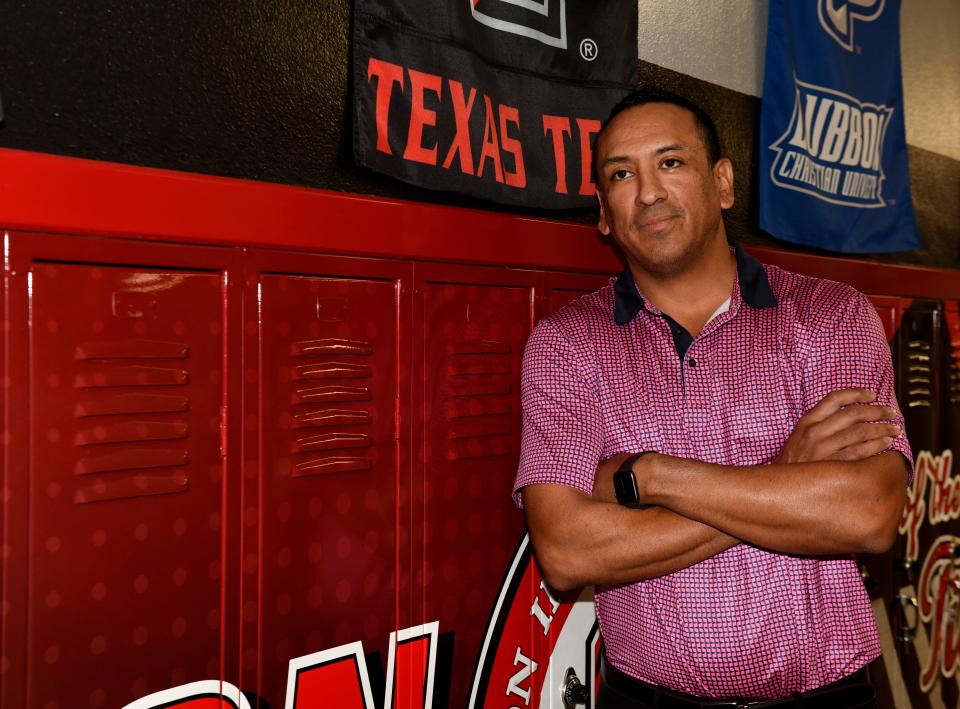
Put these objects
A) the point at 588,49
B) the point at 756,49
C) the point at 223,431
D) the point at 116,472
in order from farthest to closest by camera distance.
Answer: the point at 756,49 < the point at 588,49 < the point at 223,431 < the point at 116,472

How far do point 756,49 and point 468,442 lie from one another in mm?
1871

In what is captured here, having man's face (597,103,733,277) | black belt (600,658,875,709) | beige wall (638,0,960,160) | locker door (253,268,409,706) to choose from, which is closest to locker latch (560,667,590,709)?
black belt (600,658,875,709)

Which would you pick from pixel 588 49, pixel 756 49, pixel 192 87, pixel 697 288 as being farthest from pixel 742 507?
pixel 756 49

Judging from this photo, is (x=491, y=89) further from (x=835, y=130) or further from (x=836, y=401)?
(x=835, y=130)

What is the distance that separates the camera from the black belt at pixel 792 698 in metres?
1.66

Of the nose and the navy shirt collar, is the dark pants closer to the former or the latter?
the navy shirt collar

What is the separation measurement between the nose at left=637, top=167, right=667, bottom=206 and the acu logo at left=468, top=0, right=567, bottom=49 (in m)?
0.55

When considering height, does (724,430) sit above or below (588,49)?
below

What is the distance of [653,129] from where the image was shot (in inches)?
71.7

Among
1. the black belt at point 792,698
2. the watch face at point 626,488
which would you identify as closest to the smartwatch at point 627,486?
the watch face at point 626,488

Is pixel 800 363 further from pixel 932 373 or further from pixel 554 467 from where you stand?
pixel 932 373

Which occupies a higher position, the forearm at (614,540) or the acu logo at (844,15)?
the acu logo at (844,15)

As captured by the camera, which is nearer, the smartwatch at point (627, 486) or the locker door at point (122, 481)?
the locker door at point (122, 481)

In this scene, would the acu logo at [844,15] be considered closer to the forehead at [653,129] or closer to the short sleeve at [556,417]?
the forehead at [653,129]
